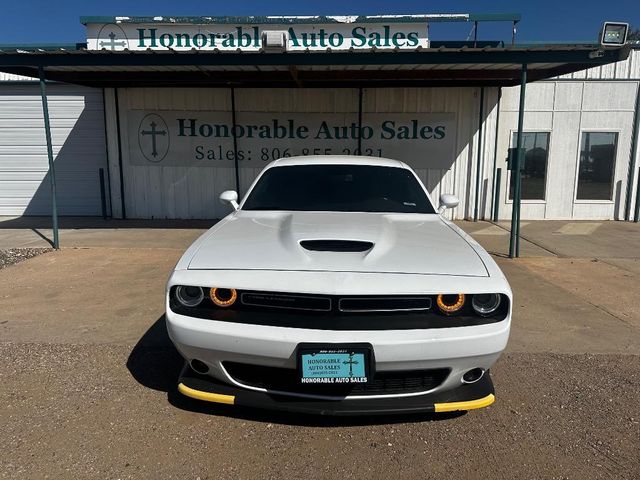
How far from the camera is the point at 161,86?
421 inches

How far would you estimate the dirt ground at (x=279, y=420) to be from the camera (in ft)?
8.41

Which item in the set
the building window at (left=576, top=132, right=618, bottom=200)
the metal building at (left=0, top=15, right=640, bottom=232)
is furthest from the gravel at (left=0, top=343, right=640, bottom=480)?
the building window at (left=576, top=132, right=618, bottom=200)

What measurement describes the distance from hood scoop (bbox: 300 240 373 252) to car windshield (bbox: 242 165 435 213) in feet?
3.48

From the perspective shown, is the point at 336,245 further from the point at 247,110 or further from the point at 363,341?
the point at 247,110

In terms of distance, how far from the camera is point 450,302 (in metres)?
2.69

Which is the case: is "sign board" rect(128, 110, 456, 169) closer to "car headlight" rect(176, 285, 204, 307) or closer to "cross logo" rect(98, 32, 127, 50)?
"cross logo" rect(98, 32, 127, 50)

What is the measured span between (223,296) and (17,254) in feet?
21.5

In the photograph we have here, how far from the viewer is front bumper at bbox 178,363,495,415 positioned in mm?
2592

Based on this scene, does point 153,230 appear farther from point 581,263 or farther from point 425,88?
point 581,263

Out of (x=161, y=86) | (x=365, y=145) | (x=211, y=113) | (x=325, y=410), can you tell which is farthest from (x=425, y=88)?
(x=325, y=410)

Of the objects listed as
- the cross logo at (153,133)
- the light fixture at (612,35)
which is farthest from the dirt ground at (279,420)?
the cross logo at (153,133)

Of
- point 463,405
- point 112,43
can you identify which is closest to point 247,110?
point 112,43

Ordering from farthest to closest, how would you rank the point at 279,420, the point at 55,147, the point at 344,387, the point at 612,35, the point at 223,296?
the point at 55,147
the point at 612,35
the point at 279,420
the point at 223,296
the point at 344,387

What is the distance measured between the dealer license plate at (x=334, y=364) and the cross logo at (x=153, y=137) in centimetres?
951
